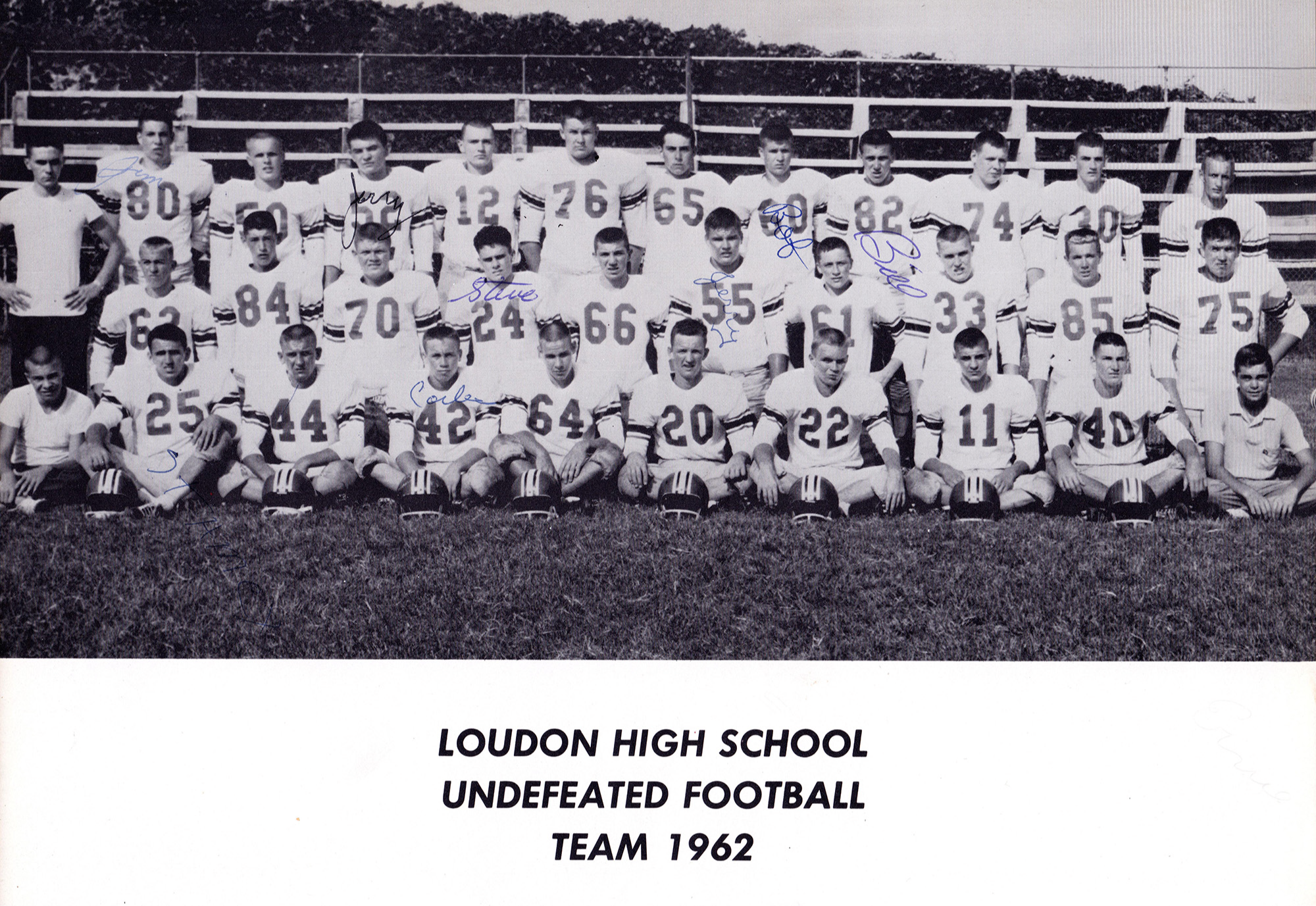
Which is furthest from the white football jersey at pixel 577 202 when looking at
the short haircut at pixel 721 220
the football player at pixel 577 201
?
the short haircut at pixel 721 220

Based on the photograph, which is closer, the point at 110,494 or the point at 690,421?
the point at 110,494

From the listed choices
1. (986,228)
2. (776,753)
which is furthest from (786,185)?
(776,753)

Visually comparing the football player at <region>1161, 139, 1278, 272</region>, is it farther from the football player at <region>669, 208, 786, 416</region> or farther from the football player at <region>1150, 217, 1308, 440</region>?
the football player at <region>669, 208, 786, 416</region>

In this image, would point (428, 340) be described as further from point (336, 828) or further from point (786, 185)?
point (336, 828)

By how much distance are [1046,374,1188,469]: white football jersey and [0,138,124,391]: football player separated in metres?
3.51

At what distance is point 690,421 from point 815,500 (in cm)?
53

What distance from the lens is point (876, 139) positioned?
442 centimetres

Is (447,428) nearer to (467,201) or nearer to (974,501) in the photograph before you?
(467,201)

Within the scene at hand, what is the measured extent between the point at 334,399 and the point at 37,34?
5.04ft

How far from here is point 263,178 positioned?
14.5ft

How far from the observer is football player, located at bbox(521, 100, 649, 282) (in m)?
4.40
